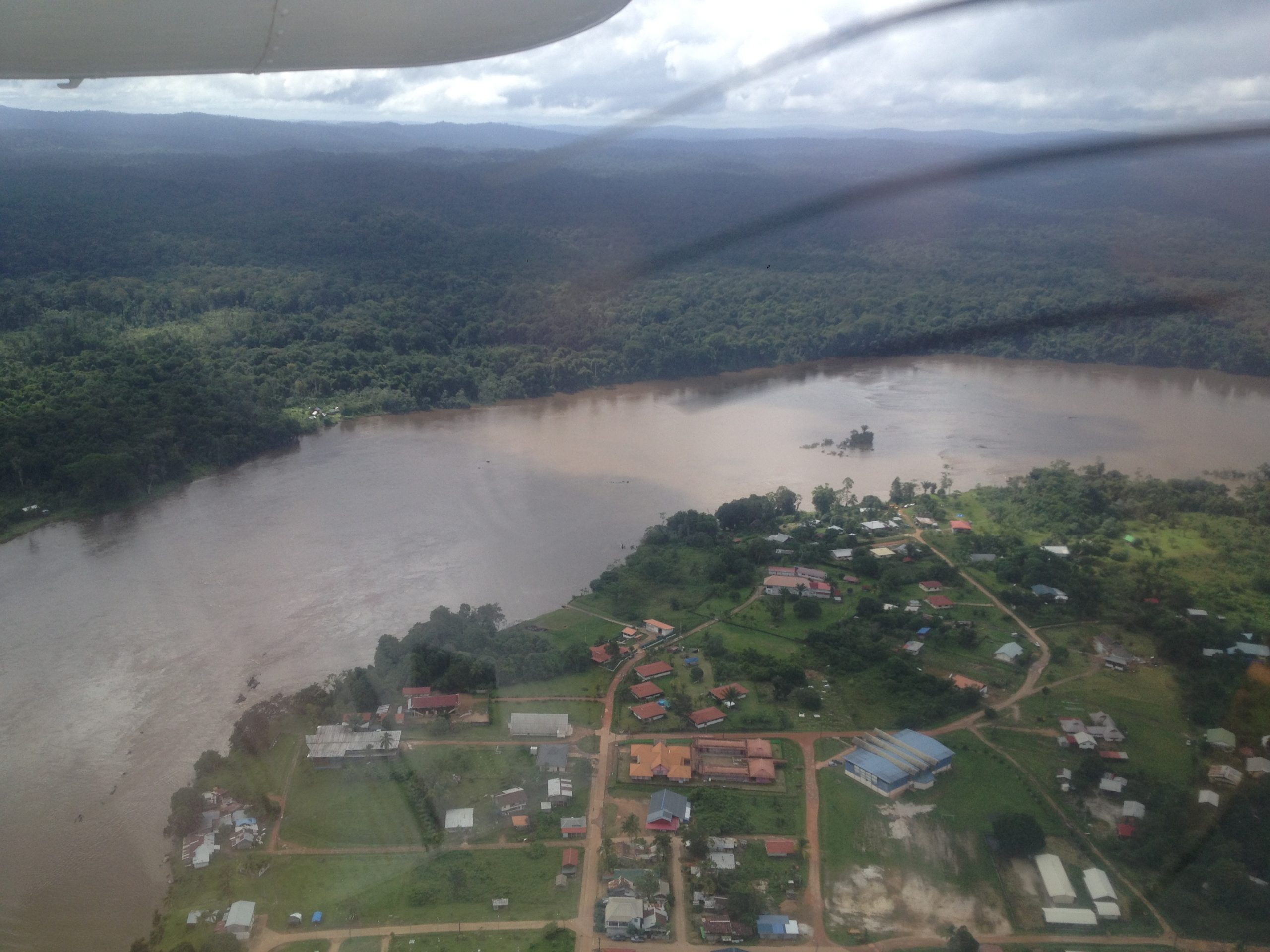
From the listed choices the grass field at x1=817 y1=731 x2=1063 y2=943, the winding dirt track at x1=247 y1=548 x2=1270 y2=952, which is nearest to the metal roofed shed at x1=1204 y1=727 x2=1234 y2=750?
the winding dirt track at x1=247 y1=548 x2=1270 y2=952

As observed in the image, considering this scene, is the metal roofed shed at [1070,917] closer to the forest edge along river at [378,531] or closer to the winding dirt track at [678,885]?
the winding dirt track at [678,885]

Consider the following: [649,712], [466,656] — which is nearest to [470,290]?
[466,656]

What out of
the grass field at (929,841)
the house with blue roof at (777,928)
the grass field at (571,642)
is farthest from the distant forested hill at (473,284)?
the house with blue roof at (777,928)

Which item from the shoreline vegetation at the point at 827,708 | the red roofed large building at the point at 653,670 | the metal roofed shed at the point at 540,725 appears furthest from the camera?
the red roofed large building at the point at 653,670

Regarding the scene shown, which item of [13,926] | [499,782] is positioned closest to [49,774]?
[13,926]

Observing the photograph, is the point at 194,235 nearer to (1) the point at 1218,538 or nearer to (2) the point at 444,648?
(2) the point at 444,648

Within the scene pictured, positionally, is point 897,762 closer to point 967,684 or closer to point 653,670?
point 967,684
